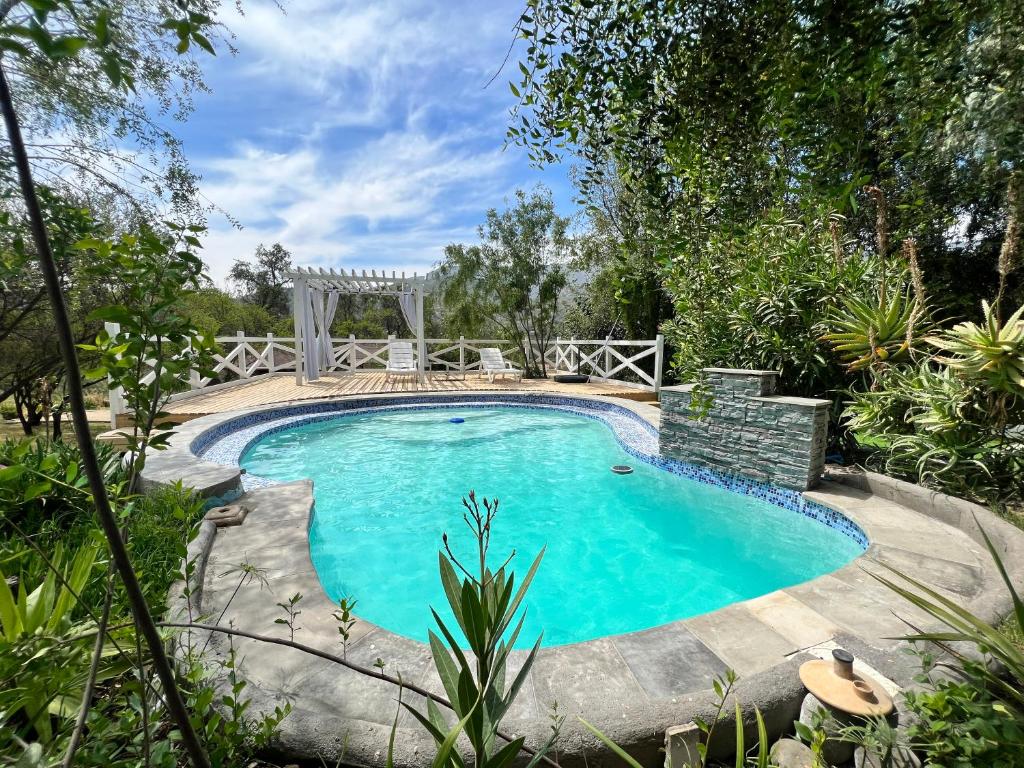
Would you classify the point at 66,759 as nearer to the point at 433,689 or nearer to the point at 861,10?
the point at 433,689

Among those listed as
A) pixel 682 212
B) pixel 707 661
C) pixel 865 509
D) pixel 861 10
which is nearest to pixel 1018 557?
pixel 865 509

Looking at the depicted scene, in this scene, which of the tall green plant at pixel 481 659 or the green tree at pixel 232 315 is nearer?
the tall green plant at pixel 481 659

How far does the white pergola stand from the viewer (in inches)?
432

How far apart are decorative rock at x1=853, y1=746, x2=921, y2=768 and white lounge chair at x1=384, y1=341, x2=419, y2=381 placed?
10.7 m

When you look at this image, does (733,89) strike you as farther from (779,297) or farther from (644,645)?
(779,297)

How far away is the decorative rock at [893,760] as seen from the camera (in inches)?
48.9

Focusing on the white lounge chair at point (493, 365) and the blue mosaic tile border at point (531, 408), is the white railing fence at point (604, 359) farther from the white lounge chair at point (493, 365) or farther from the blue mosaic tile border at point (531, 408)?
the blue mosaic tile border at point (531, 408)

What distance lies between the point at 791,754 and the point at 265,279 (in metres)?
29.2

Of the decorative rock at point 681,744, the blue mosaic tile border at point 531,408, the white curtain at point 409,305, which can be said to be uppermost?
the white curtain at point 409,305

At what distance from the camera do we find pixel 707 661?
6.83ft

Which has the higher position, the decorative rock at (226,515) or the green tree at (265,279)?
the green tree at (265,279)

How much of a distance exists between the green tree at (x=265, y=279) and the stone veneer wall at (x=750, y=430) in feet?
83.6

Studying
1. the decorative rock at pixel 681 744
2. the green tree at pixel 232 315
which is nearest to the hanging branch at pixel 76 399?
the decorative rock at pixel 681 744

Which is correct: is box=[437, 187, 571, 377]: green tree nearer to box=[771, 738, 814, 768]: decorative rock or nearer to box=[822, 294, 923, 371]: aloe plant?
box=[822, 294, 923, 371]: aloe plant
